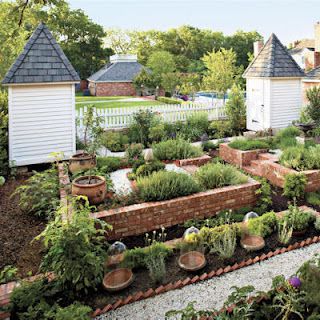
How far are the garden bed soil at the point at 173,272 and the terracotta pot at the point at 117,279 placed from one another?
77 millimetres

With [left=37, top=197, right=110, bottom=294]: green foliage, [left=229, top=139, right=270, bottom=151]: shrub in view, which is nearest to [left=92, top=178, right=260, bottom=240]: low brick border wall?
[left=37, top=197, right=110, bottom=294]: green foliage

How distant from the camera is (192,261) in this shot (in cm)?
455

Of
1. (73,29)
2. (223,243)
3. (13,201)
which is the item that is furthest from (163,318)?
(73,29)

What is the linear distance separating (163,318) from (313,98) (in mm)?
10093

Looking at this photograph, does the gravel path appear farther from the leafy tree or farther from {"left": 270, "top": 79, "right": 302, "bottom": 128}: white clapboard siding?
the leafy tree

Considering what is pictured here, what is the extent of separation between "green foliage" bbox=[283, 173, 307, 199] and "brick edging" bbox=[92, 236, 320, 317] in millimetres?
1930

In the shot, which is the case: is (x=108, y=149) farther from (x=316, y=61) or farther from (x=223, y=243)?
(x=316, y=61)

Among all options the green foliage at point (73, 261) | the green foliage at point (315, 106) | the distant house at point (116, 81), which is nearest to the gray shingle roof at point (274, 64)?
the green foliage at point (315, 106)

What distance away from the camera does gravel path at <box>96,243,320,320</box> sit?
12.3 ft

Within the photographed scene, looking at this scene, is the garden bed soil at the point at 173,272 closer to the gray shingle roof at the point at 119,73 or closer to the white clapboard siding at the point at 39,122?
the white clapboard siding at the point at 39,122

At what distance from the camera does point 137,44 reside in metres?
56.3

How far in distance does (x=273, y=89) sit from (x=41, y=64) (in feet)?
25.8

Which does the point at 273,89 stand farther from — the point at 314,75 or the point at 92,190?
the point at 92,190

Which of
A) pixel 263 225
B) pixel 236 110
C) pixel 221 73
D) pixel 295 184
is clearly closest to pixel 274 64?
pixel 236 110
